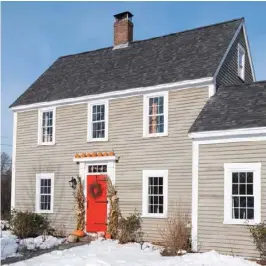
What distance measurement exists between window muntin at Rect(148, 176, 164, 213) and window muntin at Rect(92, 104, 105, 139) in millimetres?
2946

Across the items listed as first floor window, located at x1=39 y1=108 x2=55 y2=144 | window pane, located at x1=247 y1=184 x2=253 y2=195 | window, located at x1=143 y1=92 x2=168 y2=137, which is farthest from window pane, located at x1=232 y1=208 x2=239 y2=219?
first floor window, located at x1=39 y1=108 x2=55 y2=144

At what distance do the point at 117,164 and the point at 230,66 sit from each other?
5.40 metres

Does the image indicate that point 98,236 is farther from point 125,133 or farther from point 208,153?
point 208,153

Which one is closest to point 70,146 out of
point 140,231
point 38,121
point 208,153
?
point 38,121

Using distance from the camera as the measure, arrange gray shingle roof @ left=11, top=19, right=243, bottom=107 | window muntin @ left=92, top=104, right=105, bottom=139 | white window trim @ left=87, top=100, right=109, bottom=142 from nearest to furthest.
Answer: gray shingle roof @ left=11, top=19, right=243, bottom=107 → white window trim @ left=87, top=100, right=109, bottom=142 → window muntin @ left=92, top=104, right=105, bottom=139

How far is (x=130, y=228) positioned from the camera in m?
15.0

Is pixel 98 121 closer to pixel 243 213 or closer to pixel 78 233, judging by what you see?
pixel 78 233

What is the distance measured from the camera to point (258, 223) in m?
12.0

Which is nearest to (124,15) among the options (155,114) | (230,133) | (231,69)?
(231,69)

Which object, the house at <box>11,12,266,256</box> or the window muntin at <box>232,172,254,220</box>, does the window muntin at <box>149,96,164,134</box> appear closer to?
the house at <box>11,12,266,256</box>

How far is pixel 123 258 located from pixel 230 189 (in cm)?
353

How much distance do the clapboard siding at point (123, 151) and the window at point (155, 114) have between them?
0.66 ft

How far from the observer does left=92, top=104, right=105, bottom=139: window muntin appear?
677 inches

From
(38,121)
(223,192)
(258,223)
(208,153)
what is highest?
(38,121)
